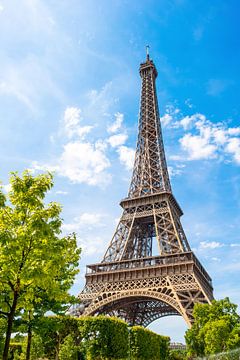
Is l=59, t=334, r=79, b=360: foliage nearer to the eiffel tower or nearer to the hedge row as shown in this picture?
the hedge row

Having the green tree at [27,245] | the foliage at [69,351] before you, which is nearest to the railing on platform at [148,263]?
the foliage at [69,351]

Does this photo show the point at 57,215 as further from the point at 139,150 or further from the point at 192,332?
the point at 139,150

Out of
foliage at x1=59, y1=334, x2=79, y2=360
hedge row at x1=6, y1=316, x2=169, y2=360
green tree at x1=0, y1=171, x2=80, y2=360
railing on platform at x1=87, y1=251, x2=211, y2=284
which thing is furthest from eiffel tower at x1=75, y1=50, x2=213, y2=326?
green tree at x1=0, y1=171, x2=80, y2=360

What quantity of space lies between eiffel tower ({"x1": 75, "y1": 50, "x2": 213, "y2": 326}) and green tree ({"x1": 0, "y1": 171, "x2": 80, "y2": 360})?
82.9ft

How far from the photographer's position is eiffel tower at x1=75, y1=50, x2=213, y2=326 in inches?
1494

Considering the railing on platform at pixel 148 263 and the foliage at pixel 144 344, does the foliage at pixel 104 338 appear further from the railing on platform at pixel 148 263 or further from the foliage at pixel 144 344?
the railing on platform at pixel 148 263

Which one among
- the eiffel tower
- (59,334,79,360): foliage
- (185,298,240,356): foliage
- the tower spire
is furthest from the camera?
the tower spire

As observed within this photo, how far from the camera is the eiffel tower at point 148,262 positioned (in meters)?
37.9

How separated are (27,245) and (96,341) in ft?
53.4

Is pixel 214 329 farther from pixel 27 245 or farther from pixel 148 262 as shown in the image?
pixel 27 245

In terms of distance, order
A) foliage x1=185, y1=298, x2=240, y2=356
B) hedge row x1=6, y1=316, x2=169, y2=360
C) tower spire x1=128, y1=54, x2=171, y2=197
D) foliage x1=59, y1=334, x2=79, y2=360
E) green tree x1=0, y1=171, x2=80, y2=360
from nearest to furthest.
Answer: green tree x1=0, y1=171, x2=80, y2=360
foliage x1=59, y1=334, x2=79, y2=360
hedge row x1=6, y1=316, x2=169, y2=360
foliage x1=185, y1=298, x2=240, y2=356
tower spire x1=128, y1=54, x2=171, y2=197

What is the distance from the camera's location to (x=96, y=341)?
25.2 m

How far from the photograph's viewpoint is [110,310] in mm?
42062

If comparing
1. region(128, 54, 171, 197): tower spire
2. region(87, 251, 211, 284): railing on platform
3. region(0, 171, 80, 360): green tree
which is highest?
region(128, 54, 171, 197): tower spire
